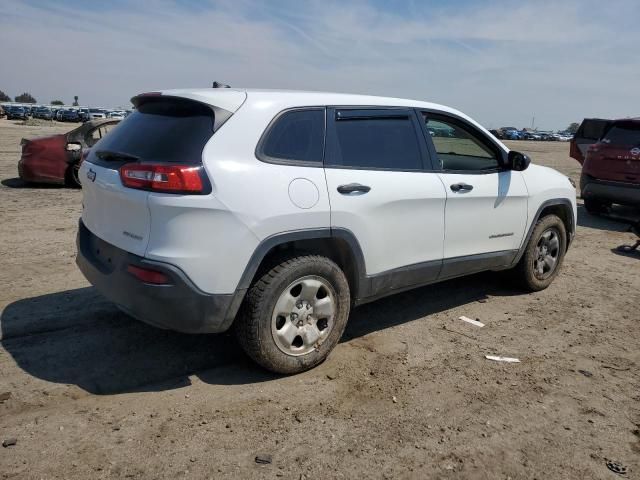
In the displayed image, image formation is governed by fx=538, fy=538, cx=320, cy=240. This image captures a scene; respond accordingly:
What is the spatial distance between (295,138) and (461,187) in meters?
1.62

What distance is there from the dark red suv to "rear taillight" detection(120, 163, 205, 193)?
27.2 feet

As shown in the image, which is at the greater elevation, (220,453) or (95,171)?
(95,171)

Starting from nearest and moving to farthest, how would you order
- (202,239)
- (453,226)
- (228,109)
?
(202,239), (228,109), (453,226)

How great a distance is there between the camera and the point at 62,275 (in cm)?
536

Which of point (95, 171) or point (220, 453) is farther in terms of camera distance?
point (95, 171)

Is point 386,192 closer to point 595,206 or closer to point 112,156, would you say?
point 112,156

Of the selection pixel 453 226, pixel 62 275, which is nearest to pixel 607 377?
pixel 453 226

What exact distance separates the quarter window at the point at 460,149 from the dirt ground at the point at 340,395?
135cm

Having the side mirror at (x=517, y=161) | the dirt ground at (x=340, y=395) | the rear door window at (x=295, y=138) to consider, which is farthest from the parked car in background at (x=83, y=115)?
the rear door window at (x=295, y=138)

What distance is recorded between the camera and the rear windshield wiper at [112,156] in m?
3.33

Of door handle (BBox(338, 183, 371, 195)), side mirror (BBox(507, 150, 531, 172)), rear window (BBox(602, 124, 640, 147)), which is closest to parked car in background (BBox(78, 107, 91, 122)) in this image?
rear window (BBox(602, 124, 640, 147))

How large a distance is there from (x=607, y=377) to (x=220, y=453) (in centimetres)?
277

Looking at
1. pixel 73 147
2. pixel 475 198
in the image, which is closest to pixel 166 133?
pixel 475 198

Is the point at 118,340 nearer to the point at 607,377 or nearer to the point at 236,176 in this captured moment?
the point at 236,176
